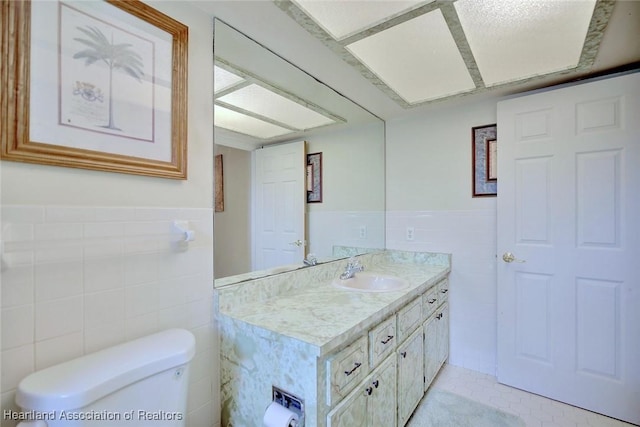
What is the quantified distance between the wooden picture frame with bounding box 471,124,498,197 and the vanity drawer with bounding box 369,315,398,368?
1.33m

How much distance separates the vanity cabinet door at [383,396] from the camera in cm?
125

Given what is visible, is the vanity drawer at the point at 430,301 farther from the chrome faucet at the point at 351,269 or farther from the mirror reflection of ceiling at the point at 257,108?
the mirror reflection of ceiling at the point at 257,108

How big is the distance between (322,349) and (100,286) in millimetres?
746

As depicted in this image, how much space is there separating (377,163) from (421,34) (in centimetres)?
129

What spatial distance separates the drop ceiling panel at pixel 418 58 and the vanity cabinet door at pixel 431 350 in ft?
5.08

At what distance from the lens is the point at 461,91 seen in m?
2.00

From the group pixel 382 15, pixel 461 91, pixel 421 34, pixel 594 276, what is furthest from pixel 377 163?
pixel 594 276

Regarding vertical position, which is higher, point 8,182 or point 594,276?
point 8,182

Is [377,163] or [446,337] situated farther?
[377,163]

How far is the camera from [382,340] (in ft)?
4.35

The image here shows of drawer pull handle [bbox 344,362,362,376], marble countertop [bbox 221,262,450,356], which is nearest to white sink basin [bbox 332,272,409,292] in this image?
marble countertop [bbox 221,262,450,356]

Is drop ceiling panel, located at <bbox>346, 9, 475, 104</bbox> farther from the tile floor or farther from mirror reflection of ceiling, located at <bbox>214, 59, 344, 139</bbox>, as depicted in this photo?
the tile floor

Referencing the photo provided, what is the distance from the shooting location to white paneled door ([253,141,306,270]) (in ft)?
5.35

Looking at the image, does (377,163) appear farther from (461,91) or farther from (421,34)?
(421,34)
